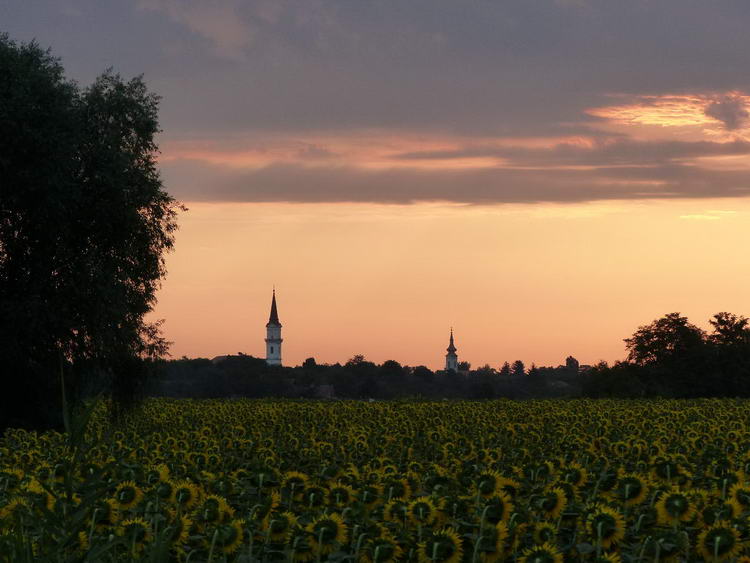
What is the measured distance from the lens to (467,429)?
31.0m

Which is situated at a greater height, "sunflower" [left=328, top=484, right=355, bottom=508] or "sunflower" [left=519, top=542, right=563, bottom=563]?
"sunflower" [left=328, top=484, right=355, bottom=508]

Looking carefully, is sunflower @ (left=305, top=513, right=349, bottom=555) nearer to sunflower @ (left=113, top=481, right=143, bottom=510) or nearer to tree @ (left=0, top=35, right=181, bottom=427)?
sunflower @ (left=113, top=481, right=143, bottom=510)

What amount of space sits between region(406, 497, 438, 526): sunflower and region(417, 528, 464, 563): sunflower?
Result: 4.78 feet

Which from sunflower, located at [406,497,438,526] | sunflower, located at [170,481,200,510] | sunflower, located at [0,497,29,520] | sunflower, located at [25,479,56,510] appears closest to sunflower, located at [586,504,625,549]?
Result: sunflower, located at [406,497,438,526]

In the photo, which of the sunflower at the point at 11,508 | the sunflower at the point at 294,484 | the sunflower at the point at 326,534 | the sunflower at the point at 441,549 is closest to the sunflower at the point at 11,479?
the sunflower at the point at 11,508

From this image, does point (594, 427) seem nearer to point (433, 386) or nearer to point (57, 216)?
point (57, 216)

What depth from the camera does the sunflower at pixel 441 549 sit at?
9.83 meters

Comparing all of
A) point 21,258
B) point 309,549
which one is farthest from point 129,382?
point 309,549

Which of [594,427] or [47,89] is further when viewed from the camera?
[47,89]

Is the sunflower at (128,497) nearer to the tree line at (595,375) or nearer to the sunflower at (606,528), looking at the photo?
the sunflower at (606,528)

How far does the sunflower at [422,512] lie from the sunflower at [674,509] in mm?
2245

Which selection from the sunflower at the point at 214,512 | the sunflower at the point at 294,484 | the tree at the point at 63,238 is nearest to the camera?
the sunflower at the point at 214,512

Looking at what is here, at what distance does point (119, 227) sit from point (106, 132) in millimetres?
3766

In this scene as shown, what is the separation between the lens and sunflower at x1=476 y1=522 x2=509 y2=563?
1017 centimetres
